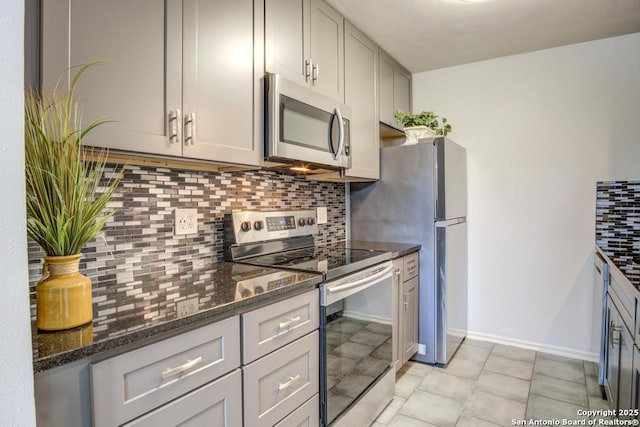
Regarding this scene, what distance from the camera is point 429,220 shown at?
2.56 metres

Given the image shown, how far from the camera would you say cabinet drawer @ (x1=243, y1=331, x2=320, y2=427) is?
47.5 inches

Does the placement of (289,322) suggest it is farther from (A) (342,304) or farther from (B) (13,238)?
(B) (13,238)

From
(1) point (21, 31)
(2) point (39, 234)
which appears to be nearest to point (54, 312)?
(2) point (39, 234)

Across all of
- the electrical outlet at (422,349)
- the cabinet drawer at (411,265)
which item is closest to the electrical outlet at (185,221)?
the cabinet drawer at (411,265)

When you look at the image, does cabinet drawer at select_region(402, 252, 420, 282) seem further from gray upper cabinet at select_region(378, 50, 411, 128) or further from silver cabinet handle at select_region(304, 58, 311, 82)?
silver cabinet handle at select_region(304, 58, 311, 82)

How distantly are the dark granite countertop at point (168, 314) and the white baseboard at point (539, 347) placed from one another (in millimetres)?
2157

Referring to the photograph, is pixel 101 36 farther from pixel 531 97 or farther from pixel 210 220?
pixel 531 97

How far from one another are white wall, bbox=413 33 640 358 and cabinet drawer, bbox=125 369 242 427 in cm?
247

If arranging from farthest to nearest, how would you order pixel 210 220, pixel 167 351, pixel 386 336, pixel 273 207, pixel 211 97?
1. pixel 273 207
2. pixel 386 336
3. pixel 210 220
4. pixel 211 97
5. pixel 167 351

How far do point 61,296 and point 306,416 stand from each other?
103cm

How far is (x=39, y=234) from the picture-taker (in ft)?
2.75

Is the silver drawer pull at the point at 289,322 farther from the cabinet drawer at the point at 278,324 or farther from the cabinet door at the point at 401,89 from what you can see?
the cabinet door at the point at 401,89

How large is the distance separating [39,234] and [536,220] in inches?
120

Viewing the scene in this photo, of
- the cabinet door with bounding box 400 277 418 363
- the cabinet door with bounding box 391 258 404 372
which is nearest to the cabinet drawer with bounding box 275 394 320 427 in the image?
the cabinet door with bounding box 391 258 404 372
